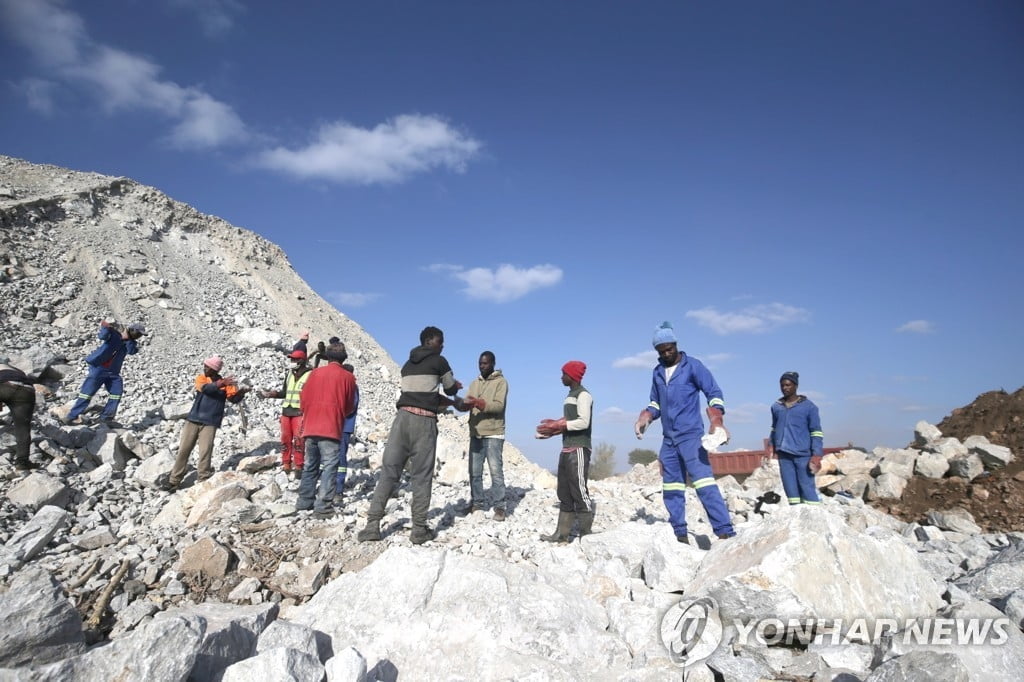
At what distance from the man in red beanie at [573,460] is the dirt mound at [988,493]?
290 inches

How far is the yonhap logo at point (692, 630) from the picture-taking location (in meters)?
3.03

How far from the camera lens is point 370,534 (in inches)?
184

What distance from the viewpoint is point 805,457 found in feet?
18.7

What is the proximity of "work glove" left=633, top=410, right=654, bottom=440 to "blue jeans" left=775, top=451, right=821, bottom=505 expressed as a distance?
6.45ft

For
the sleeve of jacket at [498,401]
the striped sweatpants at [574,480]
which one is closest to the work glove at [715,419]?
the striped sweatpants at [574,480]

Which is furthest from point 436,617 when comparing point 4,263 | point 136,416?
point 4,263

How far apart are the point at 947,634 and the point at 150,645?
4379 mm

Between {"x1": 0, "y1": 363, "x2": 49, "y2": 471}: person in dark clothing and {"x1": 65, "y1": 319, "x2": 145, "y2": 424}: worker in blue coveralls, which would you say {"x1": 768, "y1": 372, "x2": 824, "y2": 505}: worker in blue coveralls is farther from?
{"x1": 65, "y1": 319, "x2": 145, "y2": 424}: worker in blue coveralls

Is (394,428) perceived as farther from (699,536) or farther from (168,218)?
(168,218)

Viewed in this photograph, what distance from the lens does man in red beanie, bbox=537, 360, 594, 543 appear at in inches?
195

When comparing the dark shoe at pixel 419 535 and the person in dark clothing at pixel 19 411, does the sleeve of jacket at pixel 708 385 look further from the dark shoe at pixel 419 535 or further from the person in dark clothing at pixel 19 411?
the person in dark clothing at pixel 19 411

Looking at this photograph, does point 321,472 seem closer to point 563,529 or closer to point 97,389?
point 563,529

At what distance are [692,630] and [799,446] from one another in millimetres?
3339

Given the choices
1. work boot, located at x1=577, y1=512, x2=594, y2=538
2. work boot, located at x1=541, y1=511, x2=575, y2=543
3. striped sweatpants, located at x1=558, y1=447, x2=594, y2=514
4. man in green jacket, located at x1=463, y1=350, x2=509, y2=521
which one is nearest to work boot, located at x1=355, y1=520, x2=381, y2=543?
man in green jacket, located at x1=463, y1=350, x2=509, y2=521
